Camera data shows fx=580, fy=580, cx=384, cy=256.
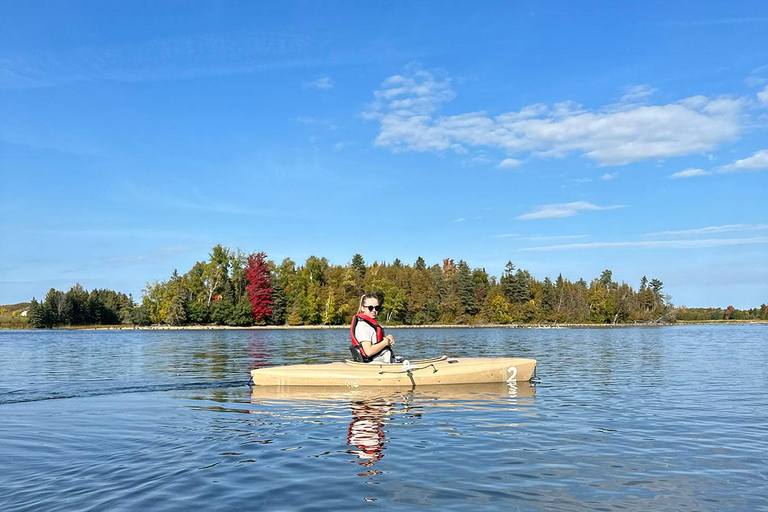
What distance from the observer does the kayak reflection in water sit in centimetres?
809

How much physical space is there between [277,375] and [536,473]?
934cm

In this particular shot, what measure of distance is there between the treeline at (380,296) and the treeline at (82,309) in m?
12.8

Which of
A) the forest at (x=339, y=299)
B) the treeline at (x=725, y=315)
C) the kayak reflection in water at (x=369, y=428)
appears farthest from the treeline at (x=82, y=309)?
the treeline at (x=725, y=315)

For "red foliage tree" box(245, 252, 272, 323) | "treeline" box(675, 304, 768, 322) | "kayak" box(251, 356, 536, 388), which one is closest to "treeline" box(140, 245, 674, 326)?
"red foliage tree" box(245, 252, 272, 323)

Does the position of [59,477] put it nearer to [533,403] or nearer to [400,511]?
[400,511]

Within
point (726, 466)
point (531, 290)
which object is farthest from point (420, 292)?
point (726, 466)

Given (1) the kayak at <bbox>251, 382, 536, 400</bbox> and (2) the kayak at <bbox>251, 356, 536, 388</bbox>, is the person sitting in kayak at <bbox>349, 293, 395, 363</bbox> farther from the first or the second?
(1) the kayak at <bbox>251, 382, 536, 400</bbox>

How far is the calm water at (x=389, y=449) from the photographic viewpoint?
611 centimetres

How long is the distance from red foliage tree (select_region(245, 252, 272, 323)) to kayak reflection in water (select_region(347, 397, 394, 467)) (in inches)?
3324

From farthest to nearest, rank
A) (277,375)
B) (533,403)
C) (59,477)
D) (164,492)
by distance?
(277,375), (533,403), (59,477), (164,492)

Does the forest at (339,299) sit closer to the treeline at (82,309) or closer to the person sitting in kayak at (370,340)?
the treeline at (82,309)

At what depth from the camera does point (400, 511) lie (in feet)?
18.7

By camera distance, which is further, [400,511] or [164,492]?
[164,492]

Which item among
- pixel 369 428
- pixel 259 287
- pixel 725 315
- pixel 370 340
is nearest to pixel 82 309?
pixel 259 287
